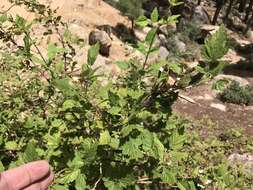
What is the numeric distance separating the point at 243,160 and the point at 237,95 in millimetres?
4847

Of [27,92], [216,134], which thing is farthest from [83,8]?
[27,92]

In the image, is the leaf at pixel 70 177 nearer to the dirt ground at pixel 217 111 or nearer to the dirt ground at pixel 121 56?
the dirt ground at pixel 121 56

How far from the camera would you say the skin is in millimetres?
2118

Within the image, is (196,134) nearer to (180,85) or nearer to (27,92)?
(27,92)

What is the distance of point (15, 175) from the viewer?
85.4 inches

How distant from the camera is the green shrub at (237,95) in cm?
1355

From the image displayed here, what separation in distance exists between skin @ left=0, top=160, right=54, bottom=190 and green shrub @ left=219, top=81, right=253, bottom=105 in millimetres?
11671

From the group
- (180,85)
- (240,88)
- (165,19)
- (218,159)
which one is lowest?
(240,88)

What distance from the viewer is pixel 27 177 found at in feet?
7.32

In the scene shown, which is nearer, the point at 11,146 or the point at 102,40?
the point at 11,146

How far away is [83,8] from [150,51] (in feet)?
52.4

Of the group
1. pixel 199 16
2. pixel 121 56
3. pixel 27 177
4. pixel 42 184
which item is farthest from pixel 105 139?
pixel 199 16

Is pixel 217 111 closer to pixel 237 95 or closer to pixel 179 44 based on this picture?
pixel 237 95

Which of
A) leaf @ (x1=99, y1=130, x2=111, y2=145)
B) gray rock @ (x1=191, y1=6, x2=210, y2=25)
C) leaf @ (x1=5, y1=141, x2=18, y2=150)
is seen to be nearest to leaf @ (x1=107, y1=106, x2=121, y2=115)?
leaf @ (x1=99, y1=130, x2=111, y2=145)
